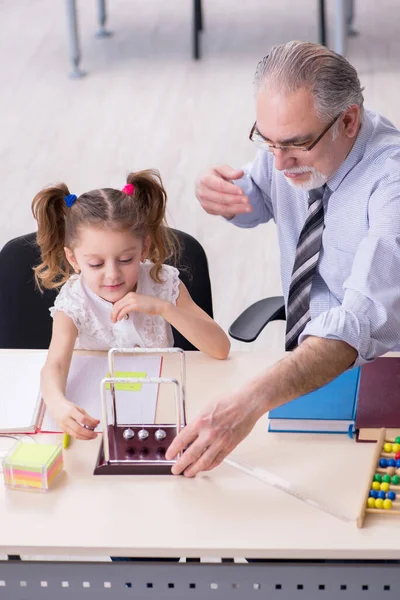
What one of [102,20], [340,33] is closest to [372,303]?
[340,33]

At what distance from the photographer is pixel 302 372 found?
1.86m

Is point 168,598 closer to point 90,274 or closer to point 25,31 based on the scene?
point 90,274

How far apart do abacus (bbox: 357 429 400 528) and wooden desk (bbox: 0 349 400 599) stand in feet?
0.07

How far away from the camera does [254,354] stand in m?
2.26

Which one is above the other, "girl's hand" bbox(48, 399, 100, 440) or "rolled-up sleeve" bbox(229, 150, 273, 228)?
"rolled-up sleeve" bbox(229, 150, 273, 228)

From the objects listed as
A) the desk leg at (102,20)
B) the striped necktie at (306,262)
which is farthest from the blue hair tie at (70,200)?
the desk leg at (102,20)

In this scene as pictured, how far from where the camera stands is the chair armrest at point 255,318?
2365 mm

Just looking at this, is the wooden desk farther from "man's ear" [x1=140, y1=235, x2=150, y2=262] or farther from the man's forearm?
"man's ear" [x1=140, y1=235, x2=150, y2=262]

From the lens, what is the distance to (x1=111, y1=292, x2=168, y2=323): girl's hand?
208 cm

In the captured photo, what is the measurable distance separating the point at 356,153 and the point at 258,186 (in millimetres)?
417

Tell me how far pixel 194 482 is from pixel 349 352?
0.42m

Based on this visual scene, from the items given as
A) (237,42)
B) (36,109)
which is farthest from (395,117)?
(36,109)

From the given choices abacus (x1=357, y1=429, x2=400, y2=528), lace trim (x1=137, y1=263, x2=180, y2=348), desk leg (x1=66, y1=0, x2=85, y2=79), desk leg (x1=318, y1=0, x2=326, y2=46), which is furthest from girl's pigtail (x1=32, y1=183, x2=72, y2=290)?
desk leg (x1=318, y1=0, x2=326, y2=46)

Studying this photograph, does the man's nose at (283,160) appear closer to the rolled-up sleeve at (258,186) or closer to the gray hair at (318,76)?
the gray hair at (318,76)
